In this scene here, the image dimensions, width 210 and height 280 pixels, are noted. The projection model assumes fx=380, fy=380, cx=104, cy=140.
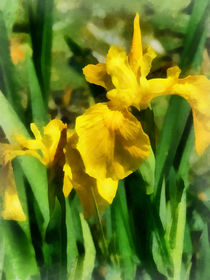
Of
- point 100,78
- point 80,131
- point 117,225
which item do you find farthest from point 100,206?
point 100,78

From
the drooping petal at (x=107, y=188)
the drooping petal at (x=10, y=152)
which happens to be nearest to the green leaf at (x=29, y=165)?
the drooping petal at (x=10, y=152)

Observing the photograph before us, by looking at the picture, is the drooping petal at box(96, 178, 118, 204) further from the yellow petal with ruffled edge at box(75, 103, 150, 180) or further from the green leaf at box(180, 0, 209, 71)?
the green leaf at box(180, 0, 209, 71)

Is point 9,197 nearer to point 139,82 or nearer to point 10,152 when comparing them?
point 10,152

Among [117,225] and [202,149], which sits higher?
[202,149]

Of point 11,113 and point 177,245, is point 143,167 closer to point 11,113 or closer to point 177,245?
point 177,245

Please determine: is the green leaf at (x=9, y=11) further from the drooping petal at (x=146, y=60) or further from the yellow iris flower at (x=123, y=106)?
the drooping petal at (x=146, y=60)

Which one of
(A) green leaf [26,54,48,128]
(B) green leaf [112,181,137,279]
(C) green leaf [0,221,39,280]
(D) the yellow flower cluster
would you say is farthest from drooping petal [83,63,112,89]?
(C) green leaf [0,221,39,280]
